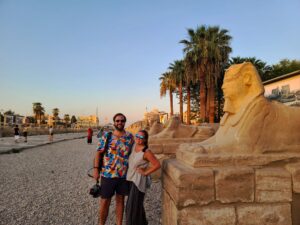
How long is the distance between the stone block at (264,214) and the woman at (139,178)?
944mm

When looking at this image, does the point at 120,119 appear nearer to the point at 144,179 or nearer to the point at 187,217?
the point at 144,179

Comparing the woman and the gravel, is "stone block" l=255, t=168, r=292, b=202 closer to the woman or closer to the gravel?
the woman

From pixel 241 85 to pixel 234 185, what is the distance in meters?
1.14

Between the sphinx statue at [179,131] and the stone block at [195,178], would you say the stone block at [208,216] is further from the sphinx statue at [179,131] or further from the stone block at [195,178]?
the sphinx statue at [179,131]

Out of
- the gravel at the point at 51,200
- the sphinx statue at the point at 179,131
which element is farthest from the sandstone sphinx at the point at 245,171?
the sphinx statue at the point at 179,131

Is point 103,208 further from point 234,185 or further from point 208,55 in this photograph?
point 208,55

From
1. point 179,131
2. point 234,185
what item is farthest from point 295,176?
point 179,131

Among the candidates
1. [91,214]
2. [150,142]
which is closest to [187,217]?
A: [91,214]

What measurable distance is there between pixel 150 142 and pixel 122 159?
3.19 metres

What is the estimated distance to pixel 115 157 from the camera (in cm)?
307

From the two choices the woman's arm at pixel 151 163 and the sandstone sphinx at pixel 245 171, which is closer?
the sandstone sphinx at pixel 245 171

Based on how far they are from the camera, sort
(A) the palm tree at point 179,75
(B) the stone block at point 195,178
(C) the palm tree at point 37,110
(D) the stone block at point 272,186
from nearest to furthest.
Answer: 1. (B) the stone block at point 195,178
2. (D) the stone block at point 272,186
3. (A) the palm tree at point 179,75
4. (C) the palm tree at point 37,110

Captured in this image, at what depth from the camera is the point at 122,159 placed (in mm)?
3090

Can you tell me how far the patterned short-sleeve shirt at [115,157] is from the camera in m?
3.06
